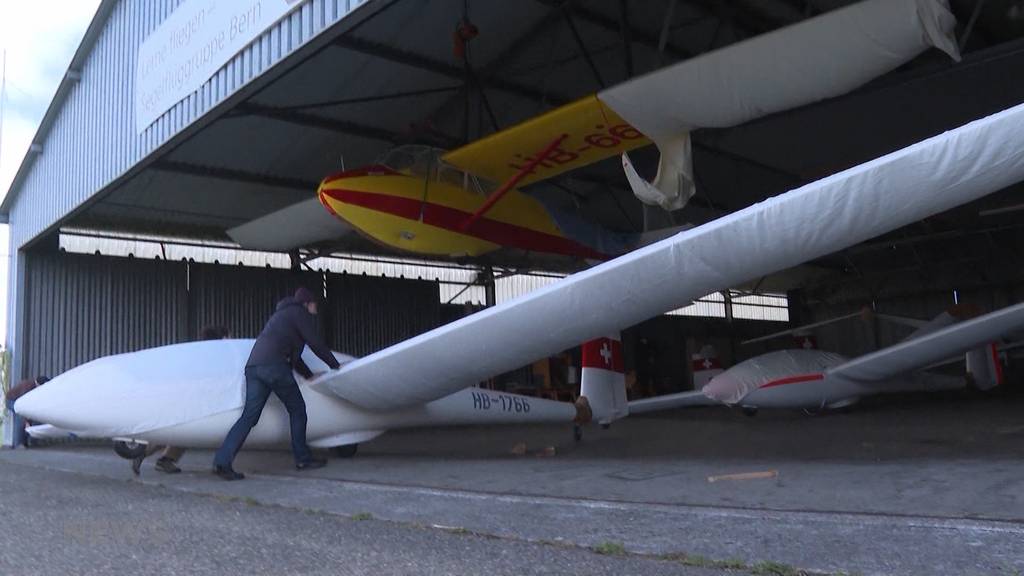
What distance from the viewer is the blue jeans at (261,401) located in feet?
17.9

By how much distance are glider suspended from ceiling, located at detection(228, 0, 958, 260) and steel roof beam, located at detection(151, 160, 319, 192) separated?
84 cm

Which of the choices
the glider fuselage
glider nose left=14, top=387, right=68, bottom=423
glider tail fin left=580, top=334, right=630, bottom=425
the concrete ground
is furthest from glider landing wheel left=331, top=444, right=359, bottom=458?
the glider fuselage

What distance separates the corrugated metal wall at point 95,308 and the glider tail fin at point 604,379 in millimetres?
9471

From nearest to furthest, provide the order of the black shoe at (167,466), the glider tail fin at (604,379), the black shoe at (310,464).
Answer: the black shoe at (310,464), the black shoe at (167,466), the glider tail fin at (604,379)

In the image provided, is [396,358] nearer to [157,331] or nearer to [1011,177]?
[1011,177]

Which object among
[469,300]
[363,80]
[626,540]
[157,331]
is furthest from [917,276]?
[626,540]

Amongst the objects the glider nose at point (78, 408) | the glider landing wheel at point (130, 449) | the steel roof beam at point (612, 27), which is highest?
the steel roof beam at point (612, 27)

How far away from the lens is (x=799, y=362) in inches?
402

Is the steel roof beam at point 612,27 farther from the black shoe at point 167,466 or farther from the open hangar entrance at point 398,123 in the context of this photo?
the black shoe at point 167,466

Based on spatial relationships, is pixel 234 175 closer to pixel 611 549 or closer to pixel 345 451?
pixel 345 451

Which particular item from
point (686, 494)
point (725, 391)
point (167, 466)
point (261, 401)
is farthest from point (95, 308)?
point (686, 494)

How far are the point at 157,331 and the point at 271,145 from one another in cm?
509

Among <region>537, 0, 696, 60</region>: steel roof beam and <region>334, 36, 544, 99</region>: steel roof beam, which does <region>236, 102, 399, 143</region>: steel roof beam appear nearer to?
<region>334, 36, 544, 99</region>: steel roof beam

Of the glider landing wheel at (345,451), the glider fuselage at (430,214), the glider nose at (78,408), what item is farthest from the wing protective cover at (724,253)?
the glider fuselage at (430,214)
